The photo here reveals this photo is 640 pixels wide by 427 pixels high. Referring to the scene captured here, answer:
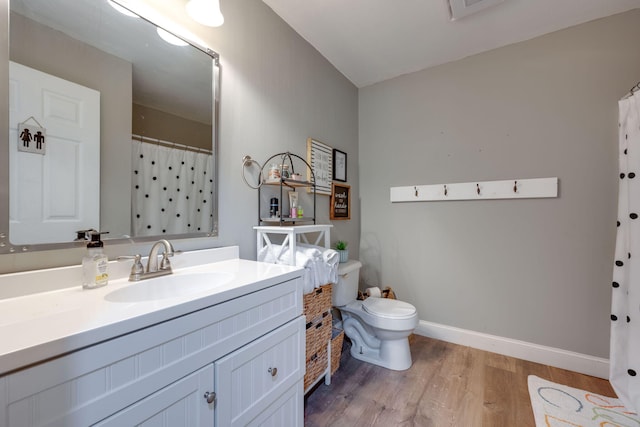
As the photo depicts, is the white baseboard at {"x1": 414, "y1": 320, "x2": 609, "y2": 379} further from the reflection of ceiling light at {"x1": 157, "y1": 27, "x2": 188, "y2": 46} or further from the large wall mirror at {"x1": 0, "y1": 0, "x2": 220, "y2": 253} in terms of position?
the reflection of ceiling light at {"x1": 157, "y1": 27, "x2": 188, "y2": 46}

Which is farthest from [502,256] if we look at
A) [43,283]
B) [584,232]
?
[43,283]

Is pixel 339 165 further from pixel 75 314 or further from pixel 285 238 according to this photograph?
pixel 75 314

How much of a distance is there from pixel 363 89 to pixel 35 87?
2463 mm

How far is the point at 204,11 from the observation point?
119 centimetres

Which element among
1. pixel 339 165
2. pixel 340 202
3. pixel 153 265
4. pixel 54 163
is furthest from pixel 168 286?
pixel 339 165

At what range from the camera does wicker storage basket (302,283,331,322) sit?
1435mm

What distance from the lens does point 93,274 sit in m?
0.89

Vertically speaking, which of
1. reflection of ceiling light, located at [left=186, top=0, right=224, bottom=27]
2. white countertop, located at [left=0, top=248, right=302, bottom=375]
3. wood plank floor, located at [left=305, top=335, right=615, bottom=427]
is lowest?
wood plank floor, located at [left=305, top=335, right=615, bottom=427]

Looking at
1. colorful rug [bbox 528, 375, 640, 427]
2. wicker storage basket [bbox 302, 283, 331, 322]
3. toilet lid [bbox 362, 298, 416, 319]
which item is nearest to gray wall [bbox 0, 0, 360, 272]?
wicker storage basket [bbox 302, 283, 331, 322]

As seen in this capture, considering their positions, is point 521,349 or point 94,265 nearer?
point 94,265

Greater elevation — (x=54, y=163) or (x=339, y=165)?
(x=339, y=165)

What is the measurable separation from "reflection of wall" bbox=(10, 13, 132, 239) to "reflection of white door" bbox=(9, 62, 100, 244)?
3 centimetres

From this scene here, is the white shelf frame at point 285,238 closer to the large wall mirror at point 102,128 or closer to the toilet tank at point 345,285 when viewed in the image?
the large wall mirror at point 102,128

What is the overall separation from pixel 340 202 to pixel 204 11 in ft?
5.32
